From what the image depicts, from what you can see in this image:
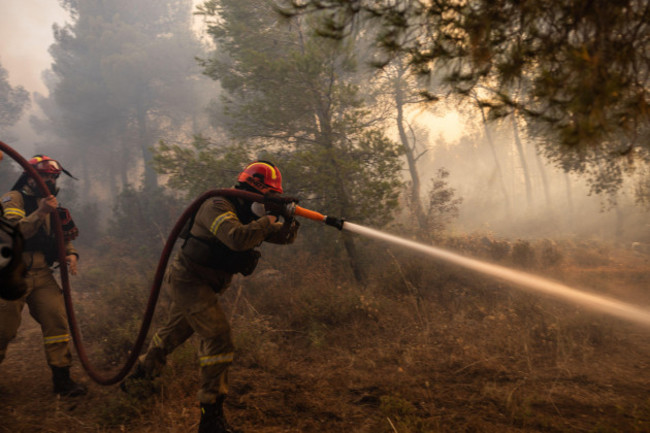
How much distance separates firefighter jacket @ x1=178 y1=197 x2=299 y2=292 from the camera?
10.6ft

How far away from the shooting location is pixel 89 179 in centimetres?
3500

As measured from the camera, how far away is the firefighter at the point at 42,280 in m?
4.01

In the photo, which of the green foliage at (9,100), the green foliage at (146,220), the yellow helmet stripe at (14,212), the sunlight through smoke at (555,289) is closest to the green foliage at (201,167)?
the sunlight through smoke at (555,289)

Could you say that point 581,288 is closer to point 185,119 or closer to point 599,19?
point 599,19

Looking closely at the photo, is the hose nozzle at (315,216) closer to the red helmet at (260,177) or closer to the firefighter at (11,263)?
the red helmet at (260,177)

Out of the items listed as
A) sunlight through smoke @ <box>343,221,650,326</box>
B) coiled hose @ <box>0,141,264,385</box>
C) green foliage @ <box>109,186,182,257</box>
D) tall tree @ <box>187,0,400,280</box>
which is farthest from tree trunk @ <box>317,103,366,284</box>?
green foliage @ <box>109,186,182,257</box>

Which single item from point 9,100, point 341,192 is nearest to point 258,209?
point 341,192

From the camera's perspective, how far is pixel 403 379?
13.4 ft

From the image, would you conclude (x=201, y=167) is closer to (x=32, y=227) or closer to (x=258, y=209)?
(x=32, y=227)

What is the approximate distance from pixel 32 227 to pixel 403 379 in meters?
4.68

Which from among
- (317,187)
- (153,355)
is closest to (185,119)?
(317,187)

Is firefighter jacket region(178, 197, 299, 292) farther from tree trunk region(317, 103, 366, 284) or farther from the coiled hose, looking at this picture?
tree trunk region(317, 103, 366, 284)

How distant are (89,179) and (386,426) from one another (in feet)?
133

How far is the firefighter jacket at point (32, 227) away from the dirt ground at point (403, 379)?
164 cm
